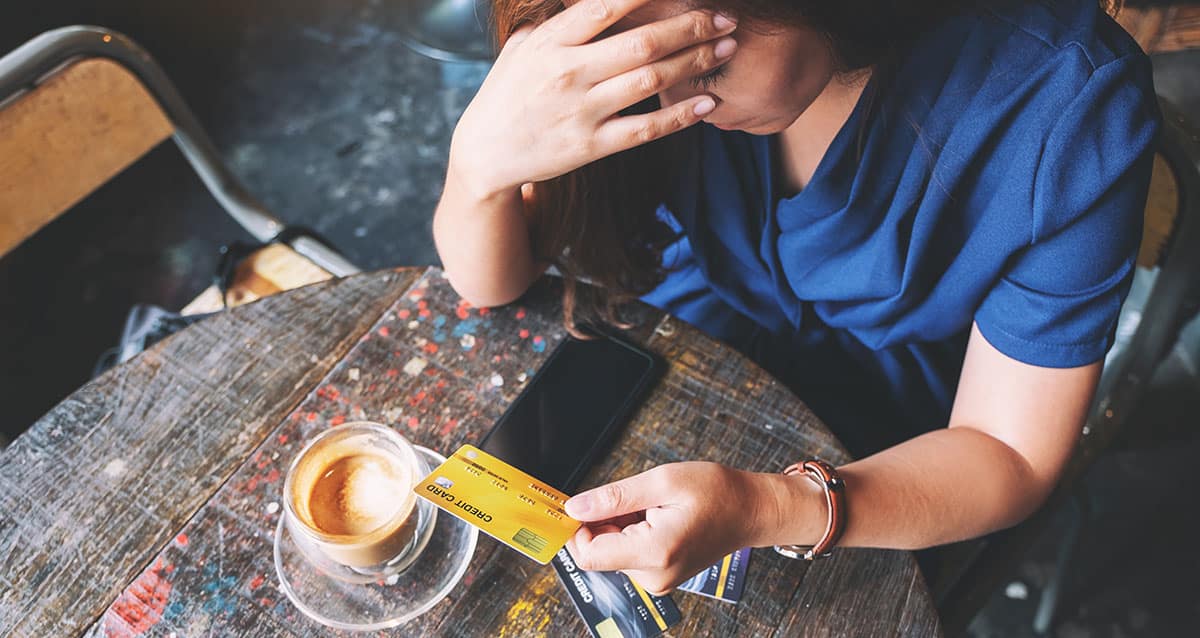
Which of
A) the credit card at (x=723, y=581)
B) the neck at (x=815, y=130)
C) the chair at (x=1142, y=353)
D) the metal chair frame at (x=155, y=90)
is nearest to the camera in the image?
the credit card at (x=723, y=581)

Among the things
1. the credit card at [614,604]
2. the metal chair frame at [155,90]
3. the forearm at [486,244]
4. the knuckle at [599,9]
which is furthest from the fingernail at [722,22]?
the metal chair frame at [155,90]

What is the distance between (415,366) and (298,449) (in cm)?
17

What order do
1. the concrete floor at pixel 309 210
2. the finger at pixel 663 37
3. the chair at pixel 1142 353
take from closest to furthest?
the finger at pixel 663 37 → the chair at pixel 1142 353 → the concrete floor at pixel 309 210

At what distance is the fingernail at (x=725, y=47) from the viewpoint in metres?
0.84

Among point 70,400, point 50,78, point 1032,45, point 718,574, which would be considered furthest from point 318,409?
point 1032,45

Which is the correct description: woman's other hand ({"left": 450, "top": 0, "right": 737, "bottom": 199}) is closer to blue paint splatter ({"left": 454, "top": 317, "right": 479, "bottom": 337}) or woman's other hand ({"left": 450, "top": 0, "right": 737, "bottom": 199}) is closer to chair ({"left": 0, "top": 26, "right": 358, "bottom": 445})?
blue paint splatter ({"left": 454, "top": 317, "right": 479, "bottom": 337})

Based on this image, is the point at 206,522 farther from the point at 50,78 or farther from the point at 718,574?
the point at 50,78

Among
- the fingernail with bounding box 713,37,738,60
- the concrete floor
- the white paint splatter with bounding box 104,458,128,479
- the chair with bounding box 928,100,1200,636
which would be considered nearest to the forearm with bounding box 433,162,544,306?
the fingernail with bounding box 713,37,738,60

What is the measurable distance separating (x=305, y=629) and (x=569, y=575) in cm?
28

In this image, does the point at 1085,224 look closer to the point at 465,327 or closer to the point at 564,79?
the point at 564,79

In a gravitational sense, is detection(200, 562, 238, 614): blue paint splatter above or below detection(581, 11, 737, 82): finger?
below

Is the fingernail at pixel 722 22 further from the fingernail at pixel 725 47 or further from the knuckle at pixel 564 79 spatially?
the knuckle at pixel 564 79

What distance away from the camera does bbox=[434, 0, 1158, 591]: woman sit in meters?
0.86

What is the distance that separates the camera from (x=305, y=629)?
904mm
